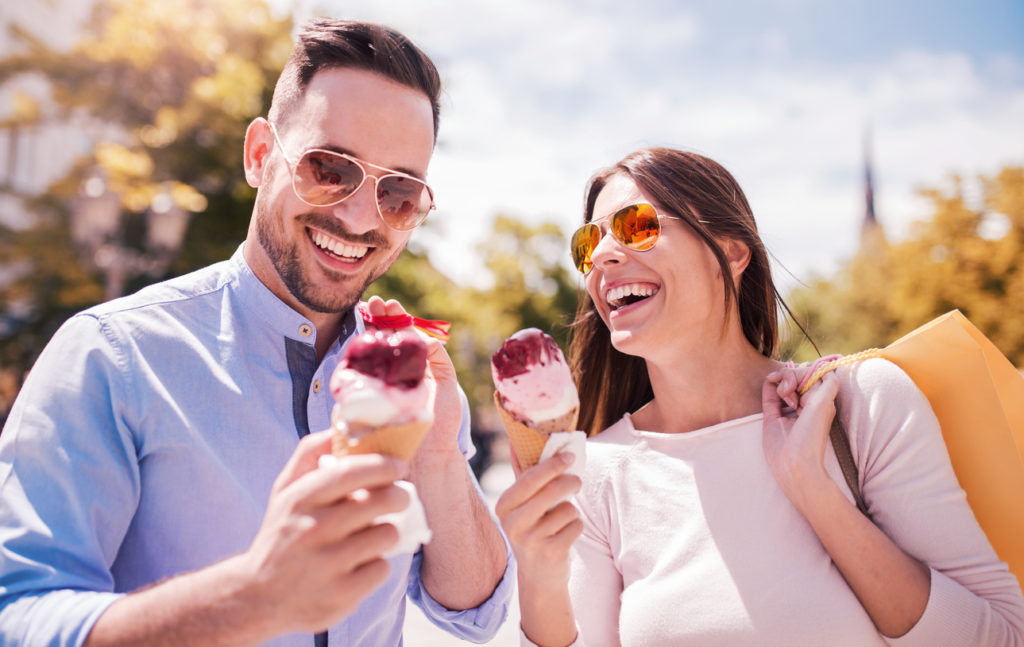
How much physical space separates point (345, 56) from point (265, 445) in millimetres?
1358

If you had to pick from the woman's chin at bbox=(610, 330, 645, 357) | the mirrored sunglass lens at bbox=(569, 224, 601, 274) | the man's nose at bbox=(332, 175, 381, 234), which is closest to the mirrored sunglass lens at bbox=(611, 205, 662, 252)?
the mirrored sunglass lens at bbox=(569, 224, 601, 274)

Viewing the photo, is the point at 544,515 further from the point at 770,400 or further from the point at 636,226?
the point at 636,226

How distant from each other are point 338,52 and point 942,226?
2275 cm

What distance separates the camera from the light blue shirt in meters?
1.67

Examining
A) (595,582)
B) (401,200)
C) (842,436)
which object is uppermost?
(401,200)

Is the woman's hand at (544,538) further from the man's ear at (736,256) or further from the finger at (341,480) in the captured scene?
the man's ear at (736,256)

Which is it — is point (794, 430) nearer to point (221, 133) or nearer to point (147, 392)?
point (147, 392)

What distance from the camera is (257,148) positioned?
257 centimetres

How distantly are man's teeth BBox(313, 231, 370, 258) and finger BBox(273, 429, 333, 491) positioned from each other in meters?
0.93

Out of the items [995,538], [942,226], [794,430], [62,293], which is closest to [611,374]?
[794,430]

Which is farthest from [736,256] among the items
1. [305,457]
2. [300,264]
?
[305,457]

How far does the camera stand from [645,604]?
2.42 meters

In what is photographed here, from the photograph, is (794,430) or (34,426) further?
(794,430)

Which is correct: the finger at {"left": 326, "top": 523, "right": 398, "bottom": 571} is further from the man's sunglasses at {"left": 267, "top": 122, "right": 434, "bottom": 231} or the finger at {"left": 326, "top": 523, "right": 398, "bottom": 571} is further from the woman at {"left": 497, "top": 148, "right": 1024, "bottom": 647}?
the man's sunglasses at {"left": 267, "top": 122, "right": 434, "bottom": 231}
